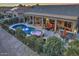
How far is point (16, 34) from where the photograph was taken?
272 cm

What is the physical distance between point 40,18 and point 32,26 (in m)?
0.12

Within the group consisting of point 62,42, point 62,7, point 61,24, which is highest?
point 62,7

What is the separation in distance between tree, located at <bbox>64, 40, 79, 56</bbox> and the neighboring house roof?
29 centimetres

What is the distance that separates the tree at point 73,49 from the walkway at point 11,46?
0.33 metres

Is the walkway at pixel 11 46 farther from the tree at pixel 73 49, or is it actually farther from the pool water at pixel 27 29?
the tree at pixel 73 49

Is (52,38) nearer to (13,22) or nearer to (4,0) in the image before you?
(13,22)

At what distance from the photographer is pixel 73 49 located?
2.67 m

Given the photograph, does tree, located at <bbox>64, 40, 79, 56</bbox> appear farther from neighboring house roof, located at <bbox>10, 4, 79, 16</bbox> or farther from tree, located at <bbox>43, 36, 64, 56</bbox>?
neighboring house roof, located at <bbox>10, 4, 79, 16</bbox>

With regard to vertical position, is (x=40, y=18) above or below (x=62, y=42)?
above

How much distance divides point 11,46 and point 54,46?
16.9 inches

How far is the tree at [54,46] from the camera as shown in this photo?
2686 millimetres

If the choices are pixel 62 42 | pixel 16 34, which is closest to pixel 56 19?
pixel 62 42

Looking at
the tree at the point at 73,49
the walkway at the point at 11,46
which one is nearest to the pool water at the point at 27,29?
the walkway at the point at 11,46

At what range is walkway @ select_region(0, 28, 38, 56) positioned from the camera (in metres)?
2.70
